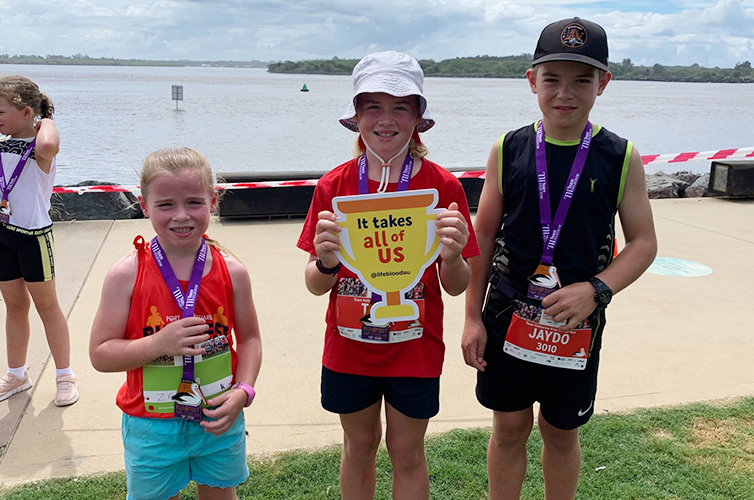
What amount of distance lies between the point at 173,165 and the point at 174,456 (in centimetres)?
99

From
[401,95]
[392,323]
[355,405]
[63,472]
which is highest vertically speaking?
[401,95]

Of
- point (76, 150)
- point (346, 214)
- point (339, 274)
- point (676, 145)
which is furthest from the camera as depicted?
point (676, 145)

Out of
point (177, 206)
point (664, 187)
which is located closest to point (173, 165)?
point (177, 206)

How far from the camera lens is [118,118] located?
2795 centimetres

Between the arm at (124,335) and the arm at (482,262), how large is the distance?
3.52ft

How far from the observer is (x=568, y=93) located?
92.6 inches

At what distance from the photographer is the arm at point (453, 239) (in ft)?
7.02

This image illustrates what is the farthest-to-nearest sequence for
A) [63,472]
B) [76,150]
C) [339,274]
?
1. [76,150]
2. [63,472]
3. [339,274]

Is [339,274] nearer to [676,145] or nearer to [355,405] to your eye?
[355,405]

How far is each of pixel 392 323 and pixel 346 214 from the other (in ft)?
1.43

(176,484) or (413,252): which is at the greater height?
(413,252)

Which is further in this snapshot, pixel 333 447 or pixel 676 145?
pixel 676 145

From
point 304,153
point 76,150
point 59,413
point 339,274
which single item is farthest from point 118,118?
point 339,274

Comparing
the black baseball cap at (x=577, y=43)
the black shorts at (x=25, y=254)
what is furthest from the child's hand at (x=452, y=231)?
the black shorts at (x=25, y=254)
